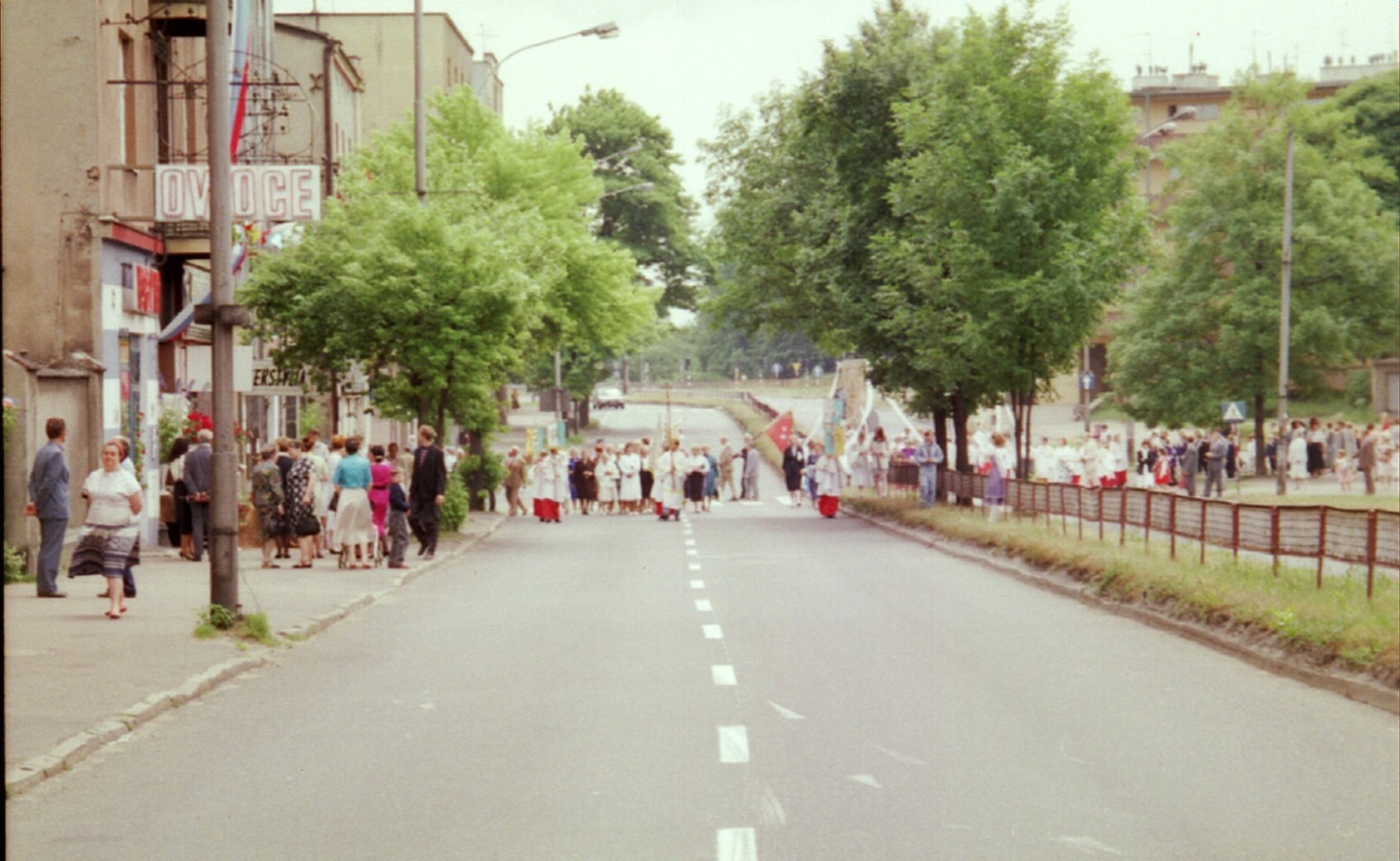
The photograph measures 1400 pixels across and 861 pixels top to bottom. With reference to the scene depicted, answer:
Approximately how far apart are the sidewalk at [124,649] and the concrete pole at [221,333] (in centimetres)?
64

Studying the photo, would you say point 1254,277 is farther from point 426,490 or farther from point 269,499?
point 269,499

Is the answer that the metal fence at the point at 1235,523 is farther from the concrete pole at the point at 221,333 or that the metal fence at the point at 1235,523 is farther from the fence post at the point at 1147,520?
the concrete pole at the point at 221,333

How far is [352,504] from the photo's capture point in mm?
23594

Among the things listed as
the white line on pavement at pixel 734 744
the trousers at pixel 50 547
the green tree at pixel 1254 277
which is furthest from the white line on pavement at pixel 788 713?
the green tree at pixel 1254 277

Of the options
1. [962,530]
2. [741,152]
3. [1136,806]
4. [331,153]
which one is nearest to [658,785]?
[1136,806]

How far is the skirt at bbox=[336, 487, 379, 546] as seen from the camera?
23.6m

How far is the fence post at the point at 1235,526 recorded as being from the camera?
60.4ft

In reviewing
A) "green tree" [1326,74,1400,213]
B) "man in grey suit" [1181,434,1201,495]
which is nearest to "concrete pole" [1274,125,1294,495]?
"man in grey suit" [1181,434,1201,495]

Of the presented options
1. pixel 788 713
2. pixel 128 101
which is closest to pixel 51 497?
pixel 128 101

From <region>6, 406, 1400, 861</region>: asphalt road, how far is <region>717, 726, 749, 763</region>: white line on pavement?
1.3 inches

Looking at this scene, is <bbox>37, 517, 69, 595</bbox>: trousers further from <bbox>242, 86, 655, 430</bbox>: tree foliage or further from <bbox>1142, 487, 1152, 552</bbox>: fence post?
<bbox>1142, 487, 1152, 552</bbox>: fence post

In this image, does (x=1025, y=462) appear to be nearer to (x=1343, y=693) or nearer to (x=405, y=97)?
(x=1343, y=693)

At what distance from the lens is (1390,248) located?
6266cm

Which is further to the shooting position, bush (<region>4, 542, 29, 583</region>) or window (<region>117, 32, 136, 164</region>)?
window (<region>117, 32, 136, 164</region>)
